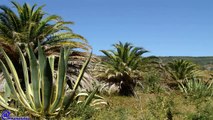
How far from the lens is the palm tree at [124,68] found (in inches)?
809

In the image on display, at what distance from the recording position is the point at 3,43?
14344 millimetres

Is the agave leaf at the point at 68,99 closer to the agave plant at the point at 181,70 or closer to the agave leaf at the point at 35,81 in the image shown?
the agave leaf at the point at 35,81

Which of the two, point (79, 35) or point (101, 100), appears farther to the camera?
point (79, 35)

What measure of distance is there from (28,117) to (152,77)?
10.1m

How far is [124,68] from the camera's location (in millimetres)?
20609

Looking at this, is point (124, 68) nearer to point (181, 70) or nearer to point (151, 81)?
point (151, 81)

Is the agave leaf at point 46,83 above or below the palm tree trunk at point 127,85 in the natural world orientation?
above

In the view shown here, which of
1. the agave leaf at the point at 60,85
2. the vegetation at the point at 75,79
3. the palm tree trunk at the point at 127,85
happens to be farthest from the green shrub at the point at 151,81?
the agave leaf at the point at 60,85

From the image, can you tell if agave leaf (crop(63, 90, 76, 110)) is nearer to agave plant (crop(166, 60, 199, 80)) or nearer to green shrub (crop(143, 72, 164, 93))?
green shrub (crop(143, 72, 164, 93))

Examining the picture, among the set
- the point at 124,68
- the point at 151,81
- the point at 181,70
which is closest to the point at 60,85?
the point at 151,81

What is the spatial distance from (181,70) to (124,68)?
684 cm

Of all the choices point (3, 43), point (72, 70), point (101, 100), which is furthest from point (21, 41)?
point (101, 100)

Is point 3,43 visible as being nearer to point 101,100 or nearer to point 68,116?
point 101,100

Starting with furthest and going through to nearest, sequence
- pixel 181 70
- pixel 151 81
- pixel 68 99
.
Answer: pixel 181 70 → pixel 151 81 → pixel 68 99
